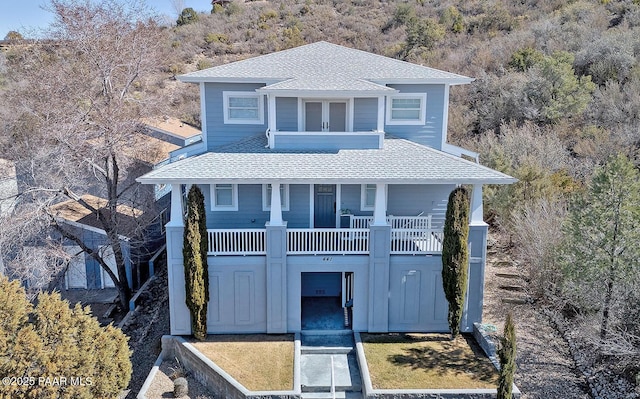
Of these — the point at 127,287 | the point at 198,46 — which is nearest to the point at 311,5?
the point at 198,46

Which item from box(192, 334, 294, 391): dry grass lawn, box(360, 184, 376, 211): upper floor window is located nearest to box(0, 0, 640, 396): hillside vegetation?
box(360, 184, 376, 211): upper floor window

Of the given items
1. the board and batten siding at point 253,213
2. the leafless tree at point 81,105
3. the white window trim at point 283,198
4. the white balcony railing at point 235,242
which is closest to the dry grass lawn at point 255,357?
the white balcony railing at point 235,242

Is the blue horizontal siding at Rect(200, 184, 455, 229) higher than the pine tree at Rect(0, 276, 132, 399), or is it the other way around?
the blue horizontal siding at Rect(200, 184, 455, 229)

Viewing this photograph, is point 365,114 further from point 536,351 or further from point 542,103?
point 542,103

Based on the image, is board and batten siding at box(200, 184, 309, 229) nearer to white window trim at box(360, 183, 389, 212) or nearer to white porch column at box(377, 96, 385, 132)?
white window trim at box(360, 183, 389, 212)

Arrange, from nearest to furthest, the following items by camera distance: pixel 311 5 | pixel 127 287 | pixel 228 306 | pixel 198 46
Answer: pixel 228 306, pixel 127 287, pixel 198 46, pixel 311 5

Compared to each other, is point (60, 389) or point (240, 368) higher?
point (60, 389)

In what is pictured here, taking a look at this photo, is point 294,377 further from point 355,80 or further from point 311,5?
point 311,5
